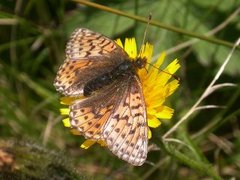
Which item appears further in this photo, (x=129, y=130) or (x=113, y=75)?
(x=113, y=75)

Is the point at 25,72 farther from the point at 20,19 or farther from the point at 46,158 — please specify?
the point at 46,158

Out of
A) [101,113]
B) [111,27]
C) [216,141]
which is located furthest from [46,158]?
[216,141]

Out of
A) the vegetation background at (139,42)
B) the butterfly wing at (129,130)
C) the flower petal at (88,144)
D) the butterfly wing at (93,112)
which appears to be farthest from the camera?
the vegetation background at (139,42)

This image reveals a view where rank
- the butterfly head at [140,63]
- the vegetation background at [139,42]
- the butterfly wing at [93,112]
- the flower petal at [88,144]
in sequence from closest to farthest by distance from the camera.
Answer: the butterfly wing at [93,112]
the flower petal at [88,144]
the butterfly head at [140,63]
the vegetation background at [139,42]

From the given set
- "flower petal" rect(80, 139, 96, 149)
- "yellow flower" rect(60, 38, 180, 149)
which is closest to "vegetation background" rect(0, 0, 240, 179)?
"yellow flower" rect(60, 38, 180, 149)

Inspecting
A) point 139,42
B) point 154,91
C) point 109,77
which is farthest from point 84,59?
point 139,42

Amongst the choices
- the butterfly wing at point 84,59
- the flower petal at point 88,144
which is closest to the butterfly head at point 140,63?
the butterfly wing at point 84,59

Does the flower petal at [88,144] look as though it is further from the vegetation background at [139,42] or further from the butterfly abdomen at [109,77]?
the vegetation background at [139,42]

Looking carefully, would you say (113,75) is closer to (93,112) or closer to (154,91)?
(154,91)
